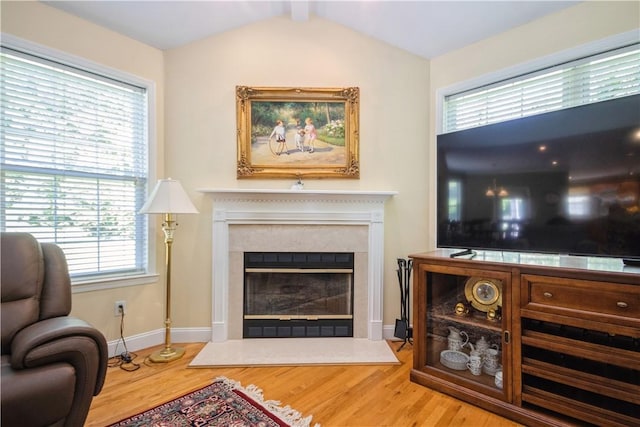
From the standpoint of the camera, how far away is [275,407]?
5.57 feet

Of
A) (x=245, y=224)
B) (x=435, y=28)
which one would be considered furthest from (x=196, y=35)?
(x=435, y=28)

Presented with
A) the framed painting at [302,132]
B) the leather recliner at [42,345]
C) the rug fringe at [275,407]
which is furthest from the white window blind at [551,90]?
the leather recliner at [42,345]

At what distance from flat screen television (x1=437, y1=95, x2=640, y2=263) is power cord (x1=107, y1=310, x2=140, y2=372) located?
256 centimetres

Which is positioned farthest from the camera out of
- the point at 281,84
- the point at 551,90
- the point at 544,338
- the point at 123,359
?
the point at 281,84

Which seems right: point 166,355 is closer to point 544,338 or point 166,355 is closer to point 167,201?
point 167,201

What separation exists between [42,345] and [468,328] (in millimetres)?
2382

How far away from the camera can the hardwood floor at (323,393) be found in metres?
1.63

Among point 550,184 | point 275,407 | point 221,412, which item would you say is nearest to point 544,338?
point 550,184

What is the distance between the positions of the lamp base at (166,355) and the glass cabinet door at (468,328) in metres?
1.93

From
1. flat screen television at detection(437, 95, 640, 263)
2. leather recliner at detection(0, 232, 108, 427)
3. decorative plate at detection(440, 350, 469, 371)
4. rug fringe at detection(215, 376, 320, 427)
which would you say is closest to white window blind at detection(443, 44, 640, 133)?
flat screen television at detection(437, 95, 640, 263)

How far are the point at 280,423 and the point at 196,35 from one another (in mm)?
3077

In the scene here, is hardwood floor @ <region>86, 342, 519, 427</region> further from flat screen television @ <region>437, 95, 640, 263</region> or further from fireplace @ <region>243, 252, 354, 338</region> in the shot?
flat screen television @ <region>437, 95, 640, 263</region>

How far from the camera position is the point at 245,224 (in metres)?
2.62

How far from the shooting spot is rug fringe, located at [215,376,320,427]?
5.19ft
